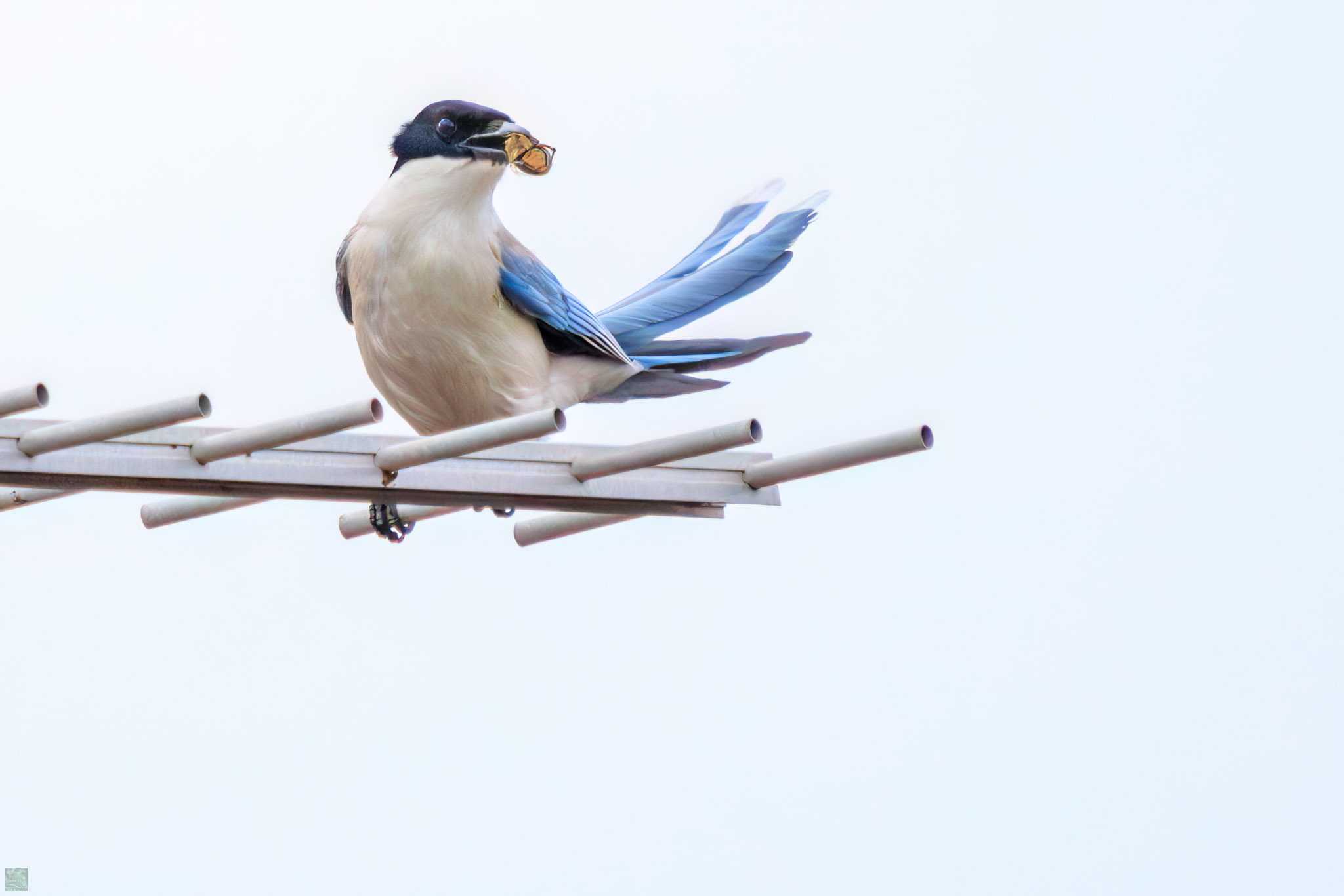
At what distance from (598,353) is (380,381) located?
51 centimetres

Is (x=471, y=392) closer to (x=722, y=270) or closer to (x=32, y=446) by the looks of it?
(x=722, y=270)

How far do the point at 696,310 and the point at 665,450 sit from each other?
1669mm

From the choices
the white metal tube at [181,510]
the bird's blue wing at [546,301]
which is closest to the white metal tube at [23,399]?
the white metal tube at [181,510]

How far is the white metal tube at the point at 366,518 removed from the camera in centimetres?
386

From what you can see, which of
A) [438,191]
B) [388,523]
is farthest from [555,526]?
[438,191]

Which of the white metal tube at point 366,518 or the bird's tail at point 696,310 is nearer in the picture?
the white metal tube at point 366,518

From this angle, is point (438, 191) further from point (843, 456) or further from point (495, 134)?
point (843, 456)

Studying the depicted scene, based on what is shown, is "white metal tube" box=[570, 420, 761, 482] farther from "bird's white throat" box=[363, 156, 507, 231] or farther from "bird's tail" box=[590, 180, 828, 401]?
"bird's tail" box=[590, 180, 828, 401]

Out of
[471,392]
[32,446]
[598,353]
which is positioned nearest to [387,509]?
[471,392]

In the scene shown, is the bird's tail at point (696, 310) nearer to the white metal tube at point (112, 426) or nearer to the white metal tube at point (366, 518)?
the white metal tube at point (366, 518)

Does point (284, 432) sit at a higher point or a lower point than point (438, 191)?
lower

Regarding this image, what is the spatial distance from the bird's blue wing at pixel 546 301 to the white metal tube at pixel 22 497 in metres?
1.19

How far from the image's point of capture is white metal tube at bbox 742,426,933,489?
301cm

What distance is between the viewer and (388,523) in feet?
12.9
